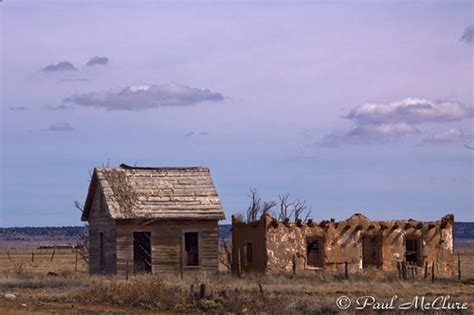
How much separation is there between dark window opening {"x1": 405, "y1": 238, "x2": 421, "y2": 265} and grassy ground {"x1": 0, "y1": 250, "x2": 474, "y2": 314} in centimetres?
397

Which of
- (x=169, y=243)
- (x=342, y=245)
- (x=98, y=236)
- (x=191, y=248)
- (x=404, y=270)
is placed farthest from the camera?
(x=98, y=236)

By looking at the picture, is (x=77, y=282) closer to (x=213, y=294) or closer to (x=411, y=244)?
(x=213, y=294)

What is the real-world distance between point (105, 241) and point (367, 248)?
1019 cm

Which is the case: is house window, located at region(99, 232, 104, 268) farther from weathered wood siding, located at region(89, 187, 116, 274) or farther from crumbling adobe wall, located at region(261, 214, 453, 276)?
crumbling adobe wall, located at region(261, 214, 453, 276)

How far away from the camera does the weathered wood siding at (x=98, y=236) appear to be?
38344 mm

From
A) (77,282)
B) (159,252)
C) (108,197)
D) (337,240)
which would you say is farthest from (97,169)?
(337,240)

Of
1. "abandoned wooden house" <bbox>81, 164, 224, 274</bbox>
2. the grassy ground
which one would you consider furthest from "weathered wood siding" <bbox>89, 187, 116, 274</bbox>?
the grassy ground

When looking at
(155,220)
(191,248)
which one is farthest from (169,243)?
(191,248)

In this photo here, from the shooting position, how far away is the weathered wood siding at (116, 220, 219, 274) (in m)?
38.0

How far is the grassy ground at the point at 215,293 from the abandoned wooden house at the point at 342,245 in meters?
1.96

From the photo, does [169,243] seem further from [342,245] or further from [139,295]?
[139,295]

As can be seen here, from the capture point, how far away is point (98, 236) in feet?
132

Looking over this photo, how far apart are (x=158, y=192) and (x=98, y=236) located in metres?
3.15

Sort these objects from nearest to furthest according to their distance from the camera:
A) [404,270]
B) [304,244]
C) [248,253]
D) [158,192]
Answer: [404,270]
[304,244]
[158,192]
[248,253]
